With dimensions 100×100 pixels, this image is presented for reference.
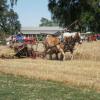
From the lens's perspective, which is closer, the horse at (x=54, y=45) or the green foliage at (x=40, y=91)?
the green foliage at (x=40, y=91)

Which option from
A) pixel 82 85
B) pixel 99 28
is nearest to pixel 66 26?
pixel 99 28

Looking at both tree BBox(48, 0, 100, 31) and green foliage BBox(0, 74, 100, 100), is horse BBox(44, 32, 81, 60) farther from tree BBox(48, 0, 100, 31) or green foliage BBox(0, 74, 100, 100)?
green foliage BBox(0, 74, 100, 100)

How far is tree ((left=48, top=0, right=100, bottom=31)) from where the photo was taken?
100 feet

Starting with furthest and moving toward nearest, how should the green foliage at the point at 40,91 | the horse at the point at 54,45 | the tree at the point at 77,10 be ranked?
the tree at the point at 77,10 → the horse at the point at 54,45 → the green foliage at the point at 40,91

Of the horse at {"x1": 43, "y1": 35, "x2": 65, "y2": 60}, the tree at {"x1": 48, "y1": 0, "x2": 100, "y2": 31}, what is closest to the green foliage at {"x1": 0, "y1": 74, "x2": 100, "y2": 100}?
the horse at {"x1": 43, "y1": 35, "x2": 65, "y2": 60}

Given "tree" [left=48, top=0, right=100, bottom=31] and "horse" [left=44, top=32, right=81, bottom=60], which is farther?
"tree" [left=48, top=0, right=100, bottom=31]

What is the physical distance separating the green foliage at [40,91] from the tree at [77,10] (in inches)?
522

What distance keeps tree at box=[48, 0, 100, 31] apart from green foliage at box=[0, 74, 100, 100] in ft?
43.5

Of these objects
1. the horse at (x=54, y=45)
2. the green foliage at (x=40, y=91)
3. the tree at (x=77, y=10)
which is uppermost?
the tree at (x=77, y=10)

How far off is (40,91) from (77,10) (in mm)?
16290

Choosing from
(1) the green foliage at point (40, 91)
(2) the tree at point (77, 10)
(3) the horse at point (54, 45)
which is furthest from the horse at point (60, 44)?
(1) the green foliage at point (40, 91)

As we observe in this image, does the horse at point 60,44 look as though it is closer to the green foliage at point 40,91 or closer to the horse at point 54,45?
the horse at point 54,45

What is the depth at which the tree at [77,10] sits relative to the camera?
3052cm

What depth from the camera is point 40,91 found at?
1524 cm
